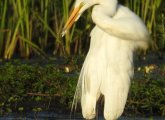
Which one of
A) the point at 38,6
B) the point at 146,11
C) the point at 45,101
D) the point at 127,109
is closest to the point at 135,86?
the point at 127,109

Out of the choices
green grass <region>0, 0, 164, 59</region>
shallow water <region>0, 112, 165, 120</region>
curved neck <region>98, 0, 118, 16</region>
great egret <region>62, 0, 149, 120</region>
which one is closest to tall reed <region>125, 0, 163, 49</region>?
green grass <region>0, 0, 164, 59</region>

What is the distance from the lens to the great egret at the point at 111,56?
21.7ft

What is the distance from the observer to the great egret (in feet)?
21.7

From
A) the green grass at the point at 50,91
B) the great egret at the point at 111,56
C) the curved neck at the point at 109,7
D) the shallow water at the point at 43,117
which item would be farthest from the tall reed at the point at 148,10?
the curved neck at the point at 109,7

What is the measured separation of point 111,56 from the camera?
22.3 ft

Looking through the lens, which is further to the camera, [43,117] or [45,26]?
[45,26]

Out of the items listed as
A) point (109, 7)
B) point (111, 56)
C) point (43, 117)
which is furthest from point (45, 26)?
point (109, 7)

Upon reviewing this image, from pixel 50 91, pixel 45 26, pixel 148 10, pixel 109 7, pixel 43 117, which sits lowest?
pixel 43 117

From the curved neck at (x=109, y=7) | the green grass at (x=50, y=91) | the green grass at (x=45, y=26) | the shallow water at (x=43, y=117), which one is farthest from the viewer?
the green grass at (x=45, y=26)

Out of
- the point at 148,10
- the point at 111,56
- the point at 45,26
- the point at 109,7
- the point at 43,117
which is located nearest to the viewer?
the point at 109,7

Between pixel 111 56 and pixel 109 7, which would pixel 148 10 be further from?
pixel 109 7

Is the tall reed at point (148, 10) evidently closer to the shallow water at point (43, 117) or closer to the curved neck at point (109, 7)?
the shallow water at point (43, 117)

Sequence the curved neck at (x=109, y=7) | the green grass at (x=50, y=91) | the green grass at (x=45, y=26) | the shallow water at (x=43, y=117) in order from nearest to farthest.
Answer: the curved neck at (x=109, y=7)
the shallow water at (x=43, y=117)
the green grass at (x=50, y=91)
the green grass at (x=45, y=26)

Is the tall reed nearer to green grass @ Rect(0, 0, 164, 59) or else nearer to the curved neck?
green grass @ Rect(0, 0, 164, 59)
